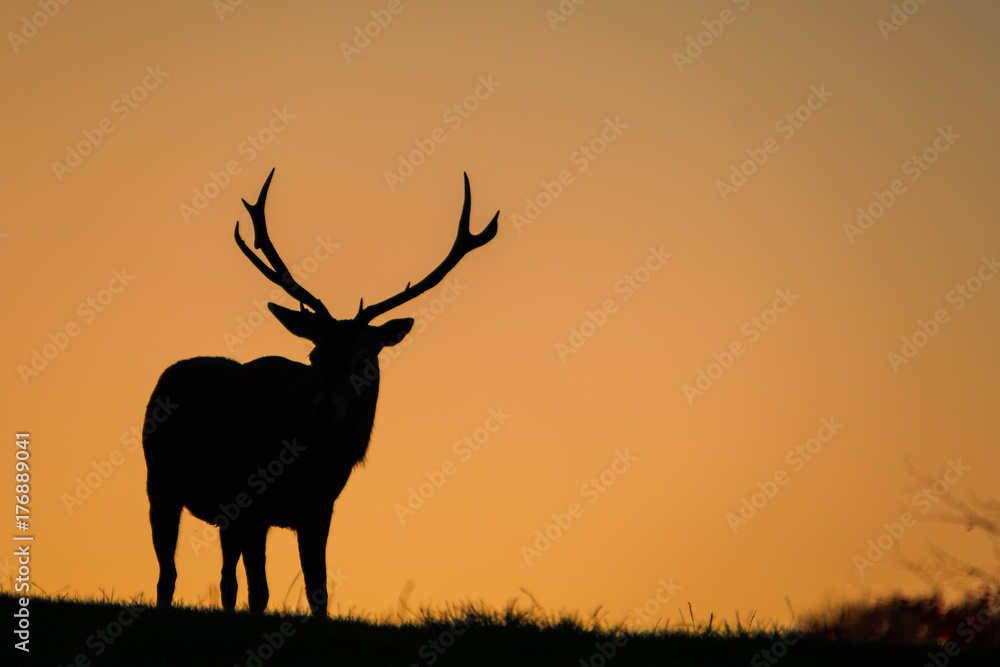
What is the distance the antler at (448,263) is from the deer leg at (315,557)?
6.25 feet

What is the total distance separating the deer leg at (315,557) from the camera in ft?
32.8

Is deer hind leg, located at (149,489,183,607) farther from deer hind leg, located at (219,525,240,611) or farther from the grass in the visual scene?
the grass

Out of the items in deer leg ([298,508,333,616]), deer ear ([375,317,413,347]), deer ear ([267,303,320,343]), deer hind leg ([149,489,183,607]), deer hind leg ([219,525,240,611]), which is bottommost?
deer hind leg ([149,489,183,607])

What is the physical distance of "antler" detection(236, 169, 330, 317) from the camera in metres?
11.5

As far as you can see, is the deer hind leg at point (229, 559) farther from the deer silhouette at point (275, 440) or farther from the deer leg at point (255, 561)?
the deer leg at point (255, 561)

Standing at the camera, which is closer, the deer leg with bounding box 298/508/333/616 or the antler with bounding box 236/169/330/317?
the deer leg with bounding box 298/508/333/616

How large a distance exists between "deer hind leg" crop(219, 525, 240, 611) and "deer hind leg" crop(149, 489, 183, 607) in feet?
3.01

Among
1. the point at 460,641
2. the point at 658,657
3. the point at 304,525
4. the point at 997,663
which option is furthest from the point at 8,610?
the point at 997,663

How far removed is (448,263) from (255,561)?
11.4ft

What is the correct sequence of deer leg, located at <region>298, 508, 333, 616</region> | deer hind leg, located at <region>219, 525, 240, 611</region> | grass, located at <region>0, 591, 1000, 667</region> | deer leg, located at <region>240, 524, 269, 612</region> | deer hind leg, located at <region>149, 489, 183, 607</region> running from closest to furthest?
grass, located at <region>0, 591, 1000, 667</region>
deer leg, located at <region>298, 508, 333, 616</region>
deer leg, located at <region>240, 524, 269, 612</region>
deer hind leg, located at <region>219, 525, 240, 611</region>
deer hind leg, located at <region>149, 489, 183, 607</region>

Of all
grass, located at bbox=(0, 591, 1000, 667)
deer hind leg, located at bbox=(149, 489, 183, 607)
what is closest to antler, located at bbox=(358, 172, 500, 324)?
deer hind leg, located at bbox=(149, 489, 183, 607)

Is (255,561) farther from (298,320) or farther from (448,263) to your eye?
(448,263)

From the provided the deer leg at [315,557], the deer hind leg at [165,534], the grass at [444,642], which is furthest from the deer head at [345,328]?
the grass at [444,642]

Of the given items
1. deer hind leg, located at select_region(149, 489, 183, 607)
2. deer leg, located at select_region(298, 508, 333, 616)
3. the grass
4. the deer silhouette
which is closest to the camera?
the grass
